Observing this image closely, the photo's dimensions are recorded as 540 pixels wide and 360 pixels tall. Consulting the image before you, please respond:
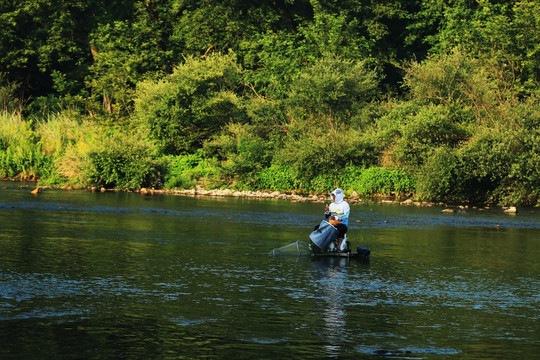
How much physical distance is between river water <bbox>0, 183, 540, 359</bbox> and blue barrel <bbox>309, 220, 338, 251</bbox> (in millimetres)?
471

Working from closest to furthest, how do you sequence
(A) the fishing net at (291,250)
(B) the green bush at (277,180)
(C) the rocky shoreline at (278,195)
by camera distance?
(A) the fishing net at (291,250) < (C) the rocky shoreline at (278,195) < (B) the green bush at (277,180)

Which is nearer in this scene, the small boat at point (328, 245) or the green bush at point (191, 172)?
the small boat at point (328, 245)

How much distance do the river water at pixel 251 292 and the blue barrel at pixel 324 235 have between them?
471 mm

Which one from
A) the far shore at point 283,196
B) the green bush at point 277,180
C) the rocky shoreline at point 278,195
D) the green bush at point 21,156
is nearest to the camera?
the far shore at point 283,196

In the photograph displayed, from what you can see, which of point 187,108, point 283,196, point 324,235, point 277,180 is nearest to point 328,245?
point 324,235

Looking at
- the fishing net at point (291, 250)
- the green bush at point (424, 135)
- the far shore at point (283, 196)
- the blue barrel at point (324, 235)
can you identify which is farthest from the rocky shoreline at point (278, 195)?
the blue barrel at point (324, 235)

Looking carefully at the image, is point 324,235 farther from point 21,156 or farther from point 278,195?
point 21,156

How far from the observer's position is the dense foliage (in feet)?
133

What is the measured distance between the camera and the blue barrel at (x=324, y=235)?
19.1 m

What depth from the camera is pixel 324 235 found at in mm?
19203

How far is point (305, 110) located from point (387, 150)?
19.6 feet

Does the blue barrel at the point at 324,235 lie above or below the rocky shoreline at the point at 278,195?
below

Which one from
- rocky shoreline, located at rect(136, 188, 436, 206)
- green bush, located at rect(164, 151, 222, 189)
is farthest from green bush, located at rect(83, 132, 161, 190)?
green bush, located at rect(164, 151, 222, 189)

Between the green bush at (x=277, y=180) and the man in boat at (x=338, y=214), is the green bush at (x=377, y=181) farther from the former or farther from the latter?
the man in boat at (x=338, y=214)
